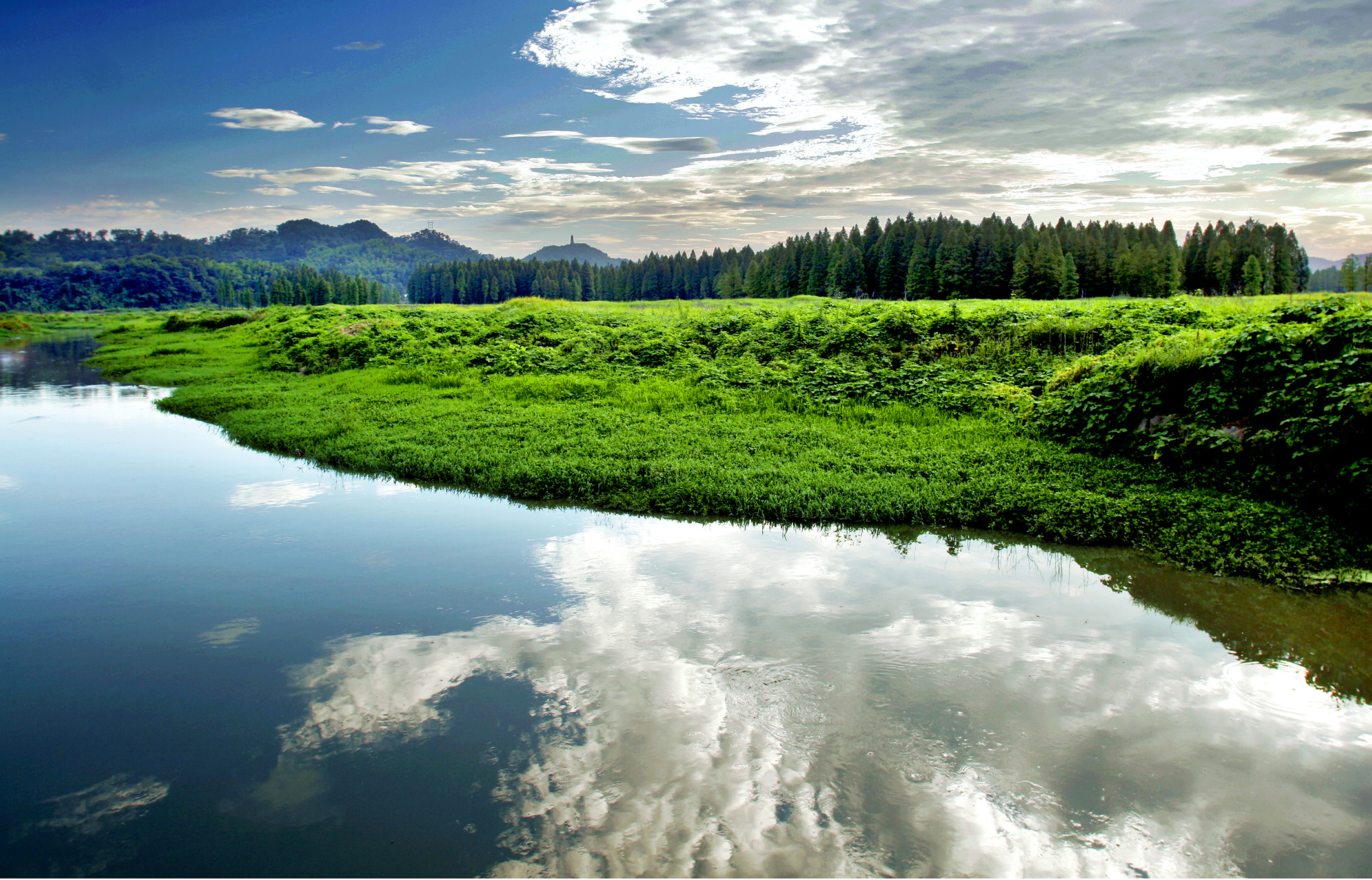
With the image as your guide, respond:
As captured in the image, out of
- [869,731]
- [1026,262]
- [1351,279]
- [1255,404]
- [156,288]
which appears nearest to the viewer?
[869,731]

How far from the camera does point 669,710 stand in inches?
196

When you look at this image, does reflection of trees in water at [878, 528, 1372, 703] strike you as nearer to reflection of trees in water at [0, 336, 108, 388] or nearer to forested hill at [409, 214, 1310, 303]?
reflection of trees in water at [0, 336, 108, 388]

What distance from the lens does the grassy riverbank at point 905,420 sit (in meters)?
8.63

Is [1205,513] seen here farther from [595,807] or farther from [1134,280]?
[1134,280]

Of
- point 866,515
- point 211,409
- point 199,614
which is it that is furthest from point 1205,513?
point 211,409

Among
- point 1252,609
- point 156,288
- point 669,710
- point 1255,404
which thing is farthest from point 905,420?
point 156,288

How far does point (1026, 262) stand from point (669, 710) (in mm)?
68771

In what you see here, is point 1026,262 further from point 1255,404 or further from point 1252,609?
point 1252,609

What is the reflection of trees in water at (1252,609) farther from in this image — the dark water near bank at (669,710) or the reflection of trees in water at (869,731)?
the reflection of trees in water at (869,731)

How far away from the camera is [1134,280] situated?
6606 cm

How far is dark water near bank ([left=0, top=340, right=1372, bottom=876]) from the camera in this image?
12.6 feet

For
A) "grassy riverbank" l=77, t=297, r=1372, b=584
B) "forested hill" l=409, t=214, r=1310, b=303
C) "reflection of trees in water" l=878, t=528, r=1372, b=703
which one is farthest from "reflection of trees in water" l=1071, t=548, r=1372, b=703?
"forested hill" l=409, t=214, r=1310, b=303

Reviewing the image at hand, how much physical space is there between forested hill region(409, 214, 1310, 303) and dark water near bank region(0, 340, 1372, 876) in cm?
6038

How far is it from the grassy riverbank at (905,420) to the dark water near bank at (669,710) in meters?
1.14
